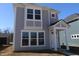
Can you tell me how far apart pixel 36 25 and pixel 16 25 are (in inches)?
77.6

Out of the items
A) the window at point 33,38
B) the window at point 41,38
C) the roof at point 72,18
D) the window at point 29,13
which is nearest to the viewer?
the window at point 33,38

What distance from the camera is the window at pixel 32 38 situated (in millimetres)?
16984

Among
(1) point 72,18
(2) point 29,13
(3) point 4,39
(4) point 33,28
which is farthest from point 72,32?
(3) point 4,39

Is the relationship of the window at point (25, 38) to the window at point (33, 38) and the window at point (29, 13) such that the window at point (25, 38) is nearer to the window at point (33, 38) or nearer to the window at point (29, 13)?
the window at point (33, 38)

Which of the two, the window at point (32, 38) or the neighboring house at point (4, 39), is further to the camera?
the neighboring house at point (4, 39)

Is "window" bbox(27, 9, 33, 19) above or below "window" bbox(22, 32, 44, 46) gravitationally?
above

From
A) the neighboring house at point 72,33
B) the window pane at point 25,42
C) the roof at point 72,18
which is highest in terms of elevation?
the roof at point 72,18

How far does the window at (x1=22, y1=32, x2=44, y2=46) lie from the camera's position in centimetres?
1698

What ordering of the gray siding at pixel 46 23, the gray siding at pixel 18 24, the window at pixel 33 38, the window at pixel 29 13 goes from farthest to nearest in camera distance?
the gray siding at pixel 46 23
the window at pixel 29 13
the window at pixel 33 38
the gray siding at pixel 18 24

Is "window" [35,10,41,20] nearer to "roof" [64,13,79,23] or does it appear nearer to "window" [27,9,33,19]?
"window" [27,9,33,19]

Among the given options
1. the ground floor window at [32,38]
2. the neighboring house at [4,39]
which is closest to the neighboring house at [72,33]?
the ground floor window at [32,38]

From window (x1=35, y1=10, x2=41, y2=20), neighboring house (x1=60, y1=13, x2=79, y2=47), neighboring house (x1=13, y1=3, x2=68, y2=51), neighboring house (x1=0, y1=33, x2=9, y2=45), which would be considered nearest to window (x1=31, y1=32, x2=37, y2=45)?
neighboring house (x1=13, y1=3, x2=68, y2=51)

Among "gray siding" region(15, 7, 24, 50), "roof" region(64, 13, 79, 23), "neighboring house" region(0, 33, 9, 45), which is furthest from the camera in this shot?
"neighboring house" region(0, 33, 9, 45)

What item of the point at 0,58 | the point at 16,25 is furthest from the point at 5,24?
the point at 0,58
